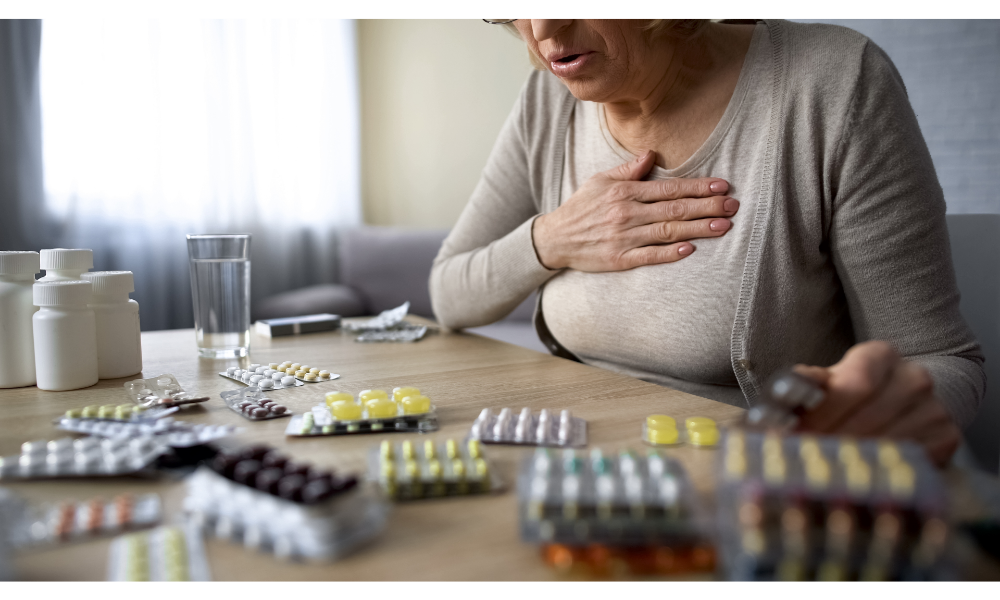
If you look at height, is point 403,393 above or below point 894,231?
below

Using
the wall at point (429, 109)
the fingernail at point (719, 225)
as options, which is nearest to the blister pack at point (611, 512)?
the fingernail at point (719, 225)

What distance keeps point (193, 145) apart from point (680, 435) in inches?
113

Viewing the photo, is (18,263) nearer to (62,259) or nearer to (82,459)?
(62,259)

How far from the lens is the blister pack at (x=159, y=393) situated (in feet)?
2.37

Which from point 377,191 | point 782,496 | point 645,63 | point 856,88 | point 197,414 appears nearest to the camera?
point 782,496

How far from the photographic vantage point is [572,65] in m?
0.94

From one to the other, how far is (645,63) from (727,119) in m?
0.14

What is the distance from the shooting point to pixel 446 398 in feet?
2.52

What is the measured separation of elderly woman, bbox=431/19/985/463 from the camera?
827 millimetres

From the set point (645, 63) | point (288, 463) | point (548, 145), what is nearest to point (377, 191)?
point (548, 145)

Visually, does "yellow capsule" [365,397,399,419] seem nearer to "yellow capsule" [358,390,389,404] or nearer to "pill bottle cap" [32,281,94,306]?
"yellow capsule" [358,390,389,404]

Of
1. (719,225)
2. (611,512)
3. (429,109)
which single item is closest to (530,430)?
(611,512)

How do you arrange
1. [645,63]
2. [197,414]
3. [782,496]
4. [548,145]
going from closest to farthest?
1. [782,496]
2. [197,414]
3. [645,63]
4. [548,145]
